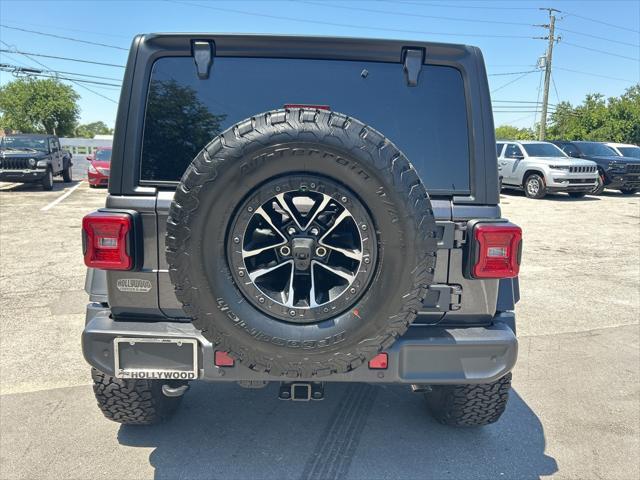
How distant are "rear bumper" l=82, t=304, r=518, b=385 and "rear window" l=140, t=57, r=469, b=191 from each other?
71 centimetres

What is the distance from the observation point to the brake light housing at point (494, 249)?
2393mm

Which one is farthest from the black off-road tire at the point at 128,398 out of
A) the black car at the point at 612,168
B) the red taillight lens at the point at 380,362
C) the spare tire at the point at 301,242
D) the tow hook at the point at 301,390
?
the black car at the point at 612,168

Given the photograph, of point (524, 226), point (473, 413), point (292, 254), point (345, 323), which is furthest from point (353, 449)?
point (524, 226)

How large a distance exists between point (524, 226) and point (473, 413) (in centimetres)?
939

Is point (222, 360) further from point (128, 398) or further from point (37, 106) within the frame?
point (37, 106)

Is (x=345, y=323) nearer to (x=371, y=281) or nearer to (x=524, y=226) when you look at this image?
(x=371, y=281)

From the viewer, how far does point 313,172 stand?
2072mm

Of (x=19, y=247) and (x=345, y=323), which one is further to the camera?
(x=19, y=247)

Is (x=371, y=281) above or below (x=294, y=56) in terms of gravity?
below

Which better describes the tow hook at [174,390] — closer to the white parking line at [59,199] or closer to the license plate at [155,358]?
the license plate at [155,358]

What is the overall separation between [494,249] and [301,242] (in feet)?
3.07

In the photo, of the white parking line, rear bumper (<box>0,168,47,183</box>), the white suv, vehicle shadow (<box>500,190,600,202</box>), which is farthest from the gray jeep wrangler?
rear bumper (<box>0,168,47,183</box>)

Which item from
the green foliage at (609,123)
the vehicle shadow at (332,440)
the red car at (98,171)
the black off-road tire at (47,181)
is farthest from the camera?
the green foliage at (609,123)

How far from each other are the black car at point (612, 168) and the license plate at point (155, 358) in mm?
18006
